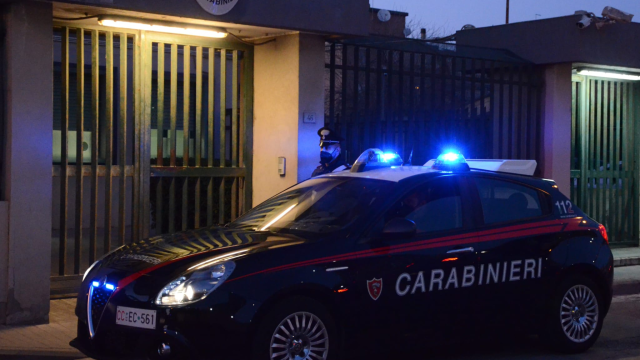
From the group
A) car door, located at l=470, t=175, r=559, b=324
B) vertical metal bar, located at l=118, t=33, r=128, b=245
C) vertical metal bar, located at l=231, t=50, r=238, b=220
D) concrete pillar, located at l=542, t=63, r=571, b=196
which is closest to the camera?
car door, located at l=470, t=175, r=559, b=324

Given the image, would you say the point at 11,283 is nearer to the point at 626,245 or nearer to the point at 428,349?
the point at 428,349

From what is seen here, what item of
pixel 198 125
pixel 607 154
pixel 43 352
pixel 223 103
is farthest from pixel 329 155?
pixel 607 154

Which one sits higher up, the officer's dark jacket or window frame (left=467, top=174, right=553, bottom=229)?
the officer's dark jacket

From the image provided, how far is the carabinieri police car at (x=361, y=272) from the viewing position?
193 inches

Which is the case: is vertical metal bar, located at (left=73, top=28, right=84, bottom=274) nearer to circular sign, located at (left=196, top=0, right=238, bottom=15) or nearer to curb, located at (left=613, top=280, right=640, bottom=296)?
circular sign, located at (left=196, top=0, right=238, bottom=15)

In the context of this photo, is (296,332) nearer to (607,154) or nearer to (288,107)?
(288,107)

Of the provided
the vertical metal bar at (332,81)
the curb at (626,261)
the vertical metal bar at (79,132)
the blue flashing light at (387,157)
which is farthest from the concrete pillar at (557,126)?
the vertical metal bar at (79,132)

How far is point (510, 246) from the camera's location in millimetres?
6195

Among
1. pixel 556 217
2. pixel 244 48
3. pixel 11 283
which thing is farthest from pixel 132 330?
pixel 244 48

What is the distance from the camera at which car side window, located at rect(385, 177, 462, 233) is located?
5867mm

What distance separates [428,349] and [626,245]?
8.47 metres

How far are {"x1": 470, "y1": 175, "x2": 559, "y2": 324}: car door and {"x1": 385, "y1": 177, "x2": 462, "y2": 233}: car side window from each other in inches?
8.2

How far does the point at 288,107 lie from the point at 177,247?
425 cm

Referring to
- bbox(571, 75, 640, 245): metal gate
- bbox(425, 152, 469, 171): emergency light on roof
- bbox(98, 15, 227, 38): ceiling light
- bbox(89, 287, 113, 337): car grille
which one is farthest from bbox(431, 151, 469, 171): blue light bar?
bbox(571, 75, 640, 245): metal gate
